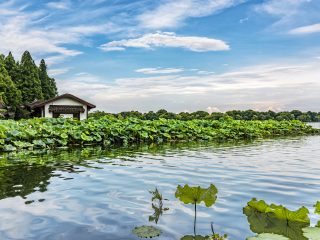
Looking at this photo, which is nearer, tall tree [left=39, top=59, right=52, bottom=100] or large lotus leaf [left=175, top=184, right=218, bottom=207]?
large lotus leaf [left=175, top=184, right=218, bottom=207]

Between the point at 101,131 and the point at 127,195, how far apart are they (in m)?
7.55

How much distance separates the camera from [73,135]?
9414 millimetres

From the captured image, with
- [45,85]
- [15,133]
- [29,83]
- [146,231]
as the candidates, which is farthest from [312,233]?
[45,85]

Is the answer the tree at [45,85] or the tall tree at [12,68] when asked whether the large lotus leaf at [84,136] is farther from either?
the tree at [45,85]

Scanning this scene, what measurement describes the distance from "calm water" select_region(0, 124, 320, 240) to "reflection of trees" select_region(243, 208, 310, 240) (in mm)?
107

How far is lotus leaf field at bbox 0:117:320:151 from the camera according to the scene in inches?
324

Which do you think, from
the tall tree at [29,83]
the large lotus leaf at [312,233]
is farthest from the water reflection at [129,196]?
the tall tree at [29,83]

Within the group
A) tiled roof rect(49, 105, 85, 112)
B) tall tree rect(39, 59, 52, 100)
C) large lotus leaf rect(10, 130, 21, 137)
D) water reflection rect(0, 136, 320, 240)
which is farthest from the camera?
tall tree rect(39, 59, 52, 100)

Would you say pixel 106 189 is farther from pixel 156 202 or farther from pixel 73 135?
pixel 73 135

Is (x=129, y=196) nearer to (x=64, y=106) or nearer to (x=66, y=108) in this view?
(x=66, y=108)

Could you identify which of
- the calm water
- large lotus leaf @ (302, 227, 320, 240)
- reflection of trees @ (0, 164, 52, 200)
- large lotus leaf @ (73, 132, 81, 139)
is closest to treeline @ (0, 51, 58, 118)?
large lotus leaf @ (73, 132, 81, 139)

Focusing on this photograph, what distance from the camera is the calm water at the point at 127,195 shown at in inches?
88.2

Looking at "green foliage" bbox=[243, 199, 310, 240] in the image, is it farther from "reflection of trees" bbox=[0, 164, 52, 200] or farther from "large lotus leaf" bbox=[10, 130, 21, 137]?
"large lotus leaf" bbox=[10, 130, 21, 137]

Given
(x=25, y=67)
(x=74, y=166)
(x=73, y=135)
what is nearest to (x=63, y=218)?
(x=74, y=166)
